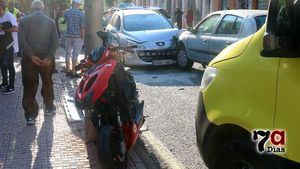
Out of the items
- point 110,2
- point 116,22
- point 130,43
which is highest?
point 116,22

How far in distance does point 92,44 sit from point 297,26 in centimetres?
539

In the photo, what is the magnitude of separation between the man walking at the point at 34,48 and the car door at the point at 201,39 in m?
4.94

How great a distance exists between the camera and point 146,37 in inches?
489

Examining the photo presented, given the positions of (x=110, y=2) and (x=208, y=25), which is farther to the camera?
(x=110, y=2)

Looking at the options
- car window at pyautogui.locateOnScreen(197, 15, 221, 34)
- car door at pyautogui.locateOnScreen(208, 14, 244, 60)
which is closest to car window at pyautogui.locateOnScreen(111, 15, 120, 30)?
car window at pyautogui.locateOnScreen(197, 15, 221, 34)

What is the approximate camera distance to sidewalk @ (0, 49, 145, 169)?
497 cm

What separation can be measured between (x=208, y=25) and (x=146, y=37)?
78.9 inches

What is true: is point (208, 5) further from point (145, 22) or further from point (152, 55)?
point (152, 55)

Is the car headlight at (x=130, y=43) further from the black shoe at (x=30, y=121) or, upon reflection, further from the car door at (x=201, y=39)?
the black shoe at (x=30, y=121)

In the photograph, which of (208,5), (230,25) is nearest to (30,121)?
(230,25)

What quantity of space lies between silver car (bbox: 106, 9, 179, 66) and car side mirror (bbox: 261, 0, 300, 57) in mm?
8622

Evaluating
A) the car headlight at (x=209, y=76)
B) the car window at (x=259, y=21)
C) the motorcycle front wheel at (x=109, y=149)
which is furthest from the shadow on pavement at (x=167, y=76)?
the car headlight at (x=209, y=76)

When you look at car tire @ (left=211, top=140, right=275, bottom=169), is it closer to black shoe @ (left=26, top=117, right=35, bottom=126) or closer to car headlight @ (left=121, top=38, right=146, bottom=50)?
black shoe @ (left=26, top=117, right=35, bottom=126)

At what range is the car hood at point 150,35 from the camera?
40.5 feet
